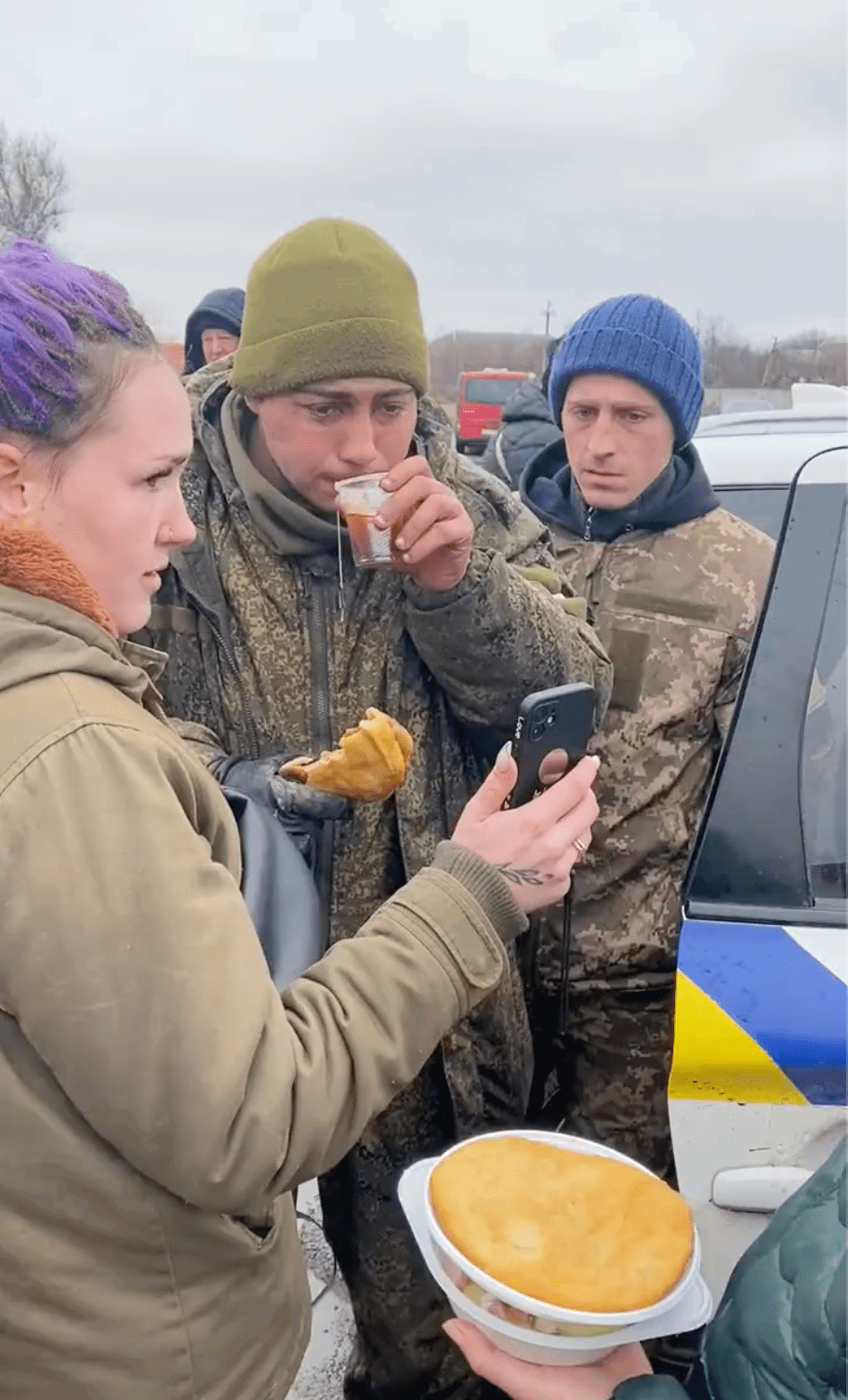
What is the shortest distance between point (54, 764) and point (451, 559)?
34.5 inches

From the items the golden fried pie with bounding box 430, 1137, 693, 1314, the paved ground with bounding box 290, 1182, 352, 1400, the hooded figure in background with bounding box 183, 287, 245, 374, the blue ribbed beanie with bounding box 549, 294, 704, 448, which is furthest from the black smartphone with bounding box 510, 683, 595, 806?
the hooded figure in background with bounding box 183, 287, 245, 374

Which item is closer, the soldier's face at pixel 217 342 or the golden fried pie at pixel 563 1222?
the golden fried pie at pixel 563 1222

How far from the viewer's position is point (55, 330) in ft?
3.23

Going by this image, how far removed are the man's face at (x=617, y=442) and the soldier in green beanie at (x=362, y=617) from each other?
0.54 m

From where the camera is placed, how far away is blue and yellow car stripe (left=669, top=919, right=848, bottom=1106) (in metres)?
1.40

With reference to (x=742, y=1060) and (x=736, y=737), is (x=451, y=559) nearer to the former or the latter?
(x=736, y=737)

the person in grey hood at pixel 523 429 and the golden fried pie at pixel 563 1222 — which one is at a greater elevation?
the person in grey hood at pixel 523 429

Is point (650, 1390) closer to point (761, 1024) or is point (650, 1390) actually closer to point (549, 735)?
point (761, 1024)

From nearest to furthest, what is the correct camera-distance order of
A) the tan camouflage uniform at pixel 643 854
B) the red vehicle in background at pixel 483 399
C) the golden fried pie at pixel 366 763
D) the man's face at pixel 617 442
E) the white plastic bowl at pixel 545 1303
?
the white plastic bowl at pixel 545 1303 → the golden fried pie at pixel 366 763 → the tan camouflage uniform at pixel 643 854 → the man's face at pixel 617 442 → the red vehicle in background at pixel 483 399

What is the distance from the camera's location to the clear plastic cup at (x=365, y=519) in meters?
1.56

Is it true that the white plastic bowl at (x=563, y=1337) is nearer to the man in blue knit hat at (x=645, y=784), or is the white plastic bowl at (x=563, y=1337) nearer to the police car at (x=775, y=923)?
the police car at (x=775, y=923)

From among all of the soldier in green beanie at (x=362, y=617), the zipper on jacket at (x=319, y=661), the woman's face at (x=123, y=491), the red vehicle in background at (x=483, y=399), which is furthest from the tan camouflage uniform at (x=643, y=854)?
the red vehicle in background at (x=483, y=399)

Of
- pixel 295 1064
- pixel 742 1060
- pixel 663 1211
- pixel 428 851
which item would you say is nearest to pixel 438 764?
pixel 428 851

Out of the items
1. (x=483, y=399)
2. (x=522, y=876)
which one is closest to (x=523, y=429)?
(x=522, y=876)
